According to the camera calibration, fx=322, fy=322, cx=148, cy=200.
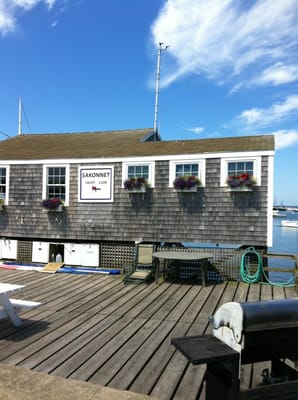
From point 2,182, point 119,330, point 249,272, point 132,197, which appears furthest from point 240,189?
point 2,182

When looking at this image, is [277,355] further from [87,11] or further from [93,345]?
[87,11]

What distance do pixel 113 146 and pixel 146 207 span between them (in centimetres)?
297

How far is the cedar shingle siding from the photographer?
757 cm

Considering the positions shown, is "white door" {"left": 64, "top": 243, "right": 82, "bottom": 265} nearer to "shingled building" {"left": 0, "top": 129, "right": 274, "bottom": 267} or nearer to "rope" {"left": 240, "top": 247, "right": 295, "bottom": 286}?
"shingled building" {"left": 0, "top": 129, "right": 274, "bottom": 267}

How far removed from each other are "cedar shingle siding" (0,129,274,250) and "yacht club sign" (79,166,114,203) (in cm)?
14

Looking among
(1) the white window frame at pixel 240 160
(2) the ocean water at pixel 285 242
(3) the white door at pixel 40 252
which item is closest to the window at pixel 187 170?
(1) the white window frame at pixel 240 160

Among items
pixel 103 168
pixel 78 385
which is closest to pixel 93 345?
pixel 78 385

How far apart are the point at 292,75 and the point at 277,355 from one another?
111 inches

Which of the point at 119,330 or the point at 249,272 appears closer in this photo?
the point at 119,330

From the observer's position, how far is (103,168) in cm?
861

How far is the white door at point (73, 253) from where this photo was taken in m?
8.72

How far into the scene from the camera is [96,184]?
8.61 meters

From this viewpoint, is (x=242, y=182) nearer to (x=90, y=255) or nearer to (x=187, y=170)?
(x=187, y=170)

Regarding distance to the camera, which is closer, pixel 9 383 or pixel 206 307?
pixel 9 383
